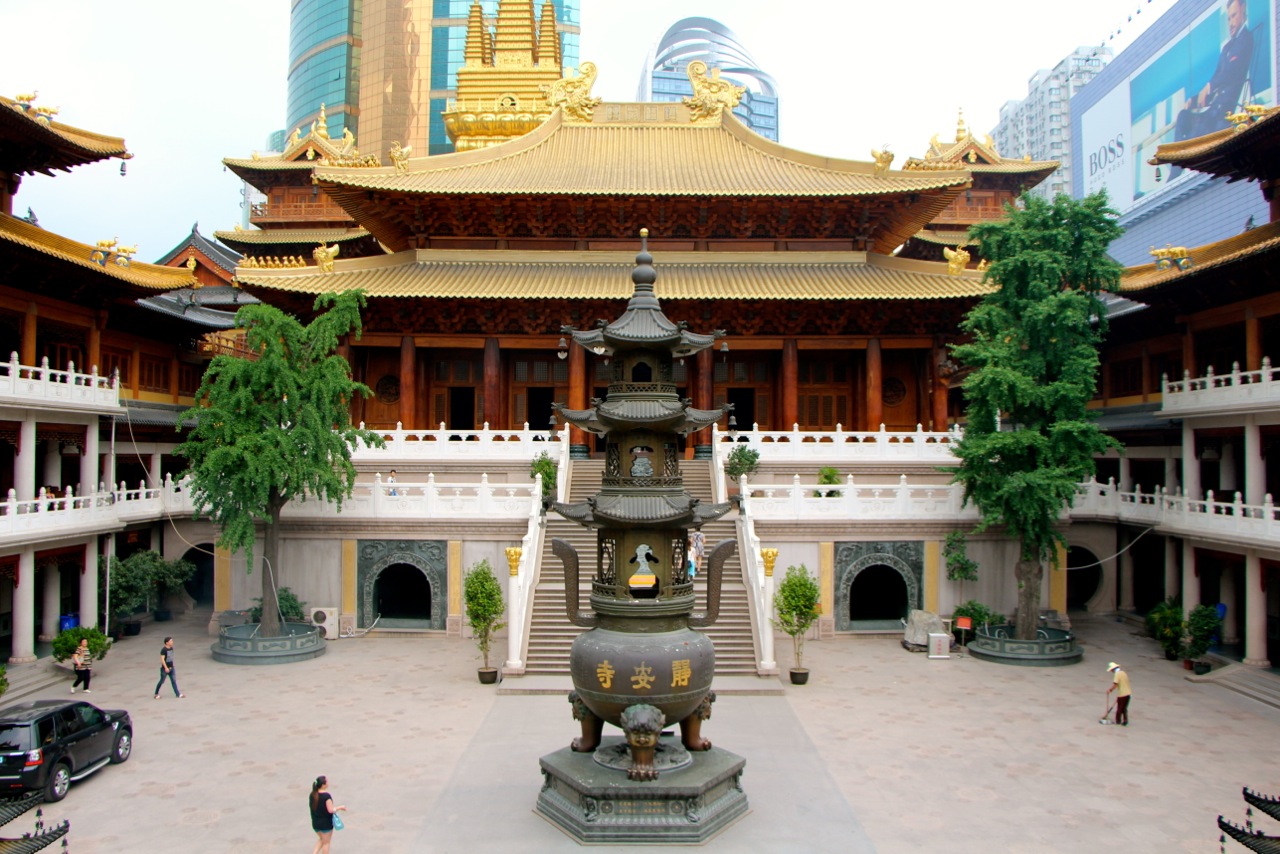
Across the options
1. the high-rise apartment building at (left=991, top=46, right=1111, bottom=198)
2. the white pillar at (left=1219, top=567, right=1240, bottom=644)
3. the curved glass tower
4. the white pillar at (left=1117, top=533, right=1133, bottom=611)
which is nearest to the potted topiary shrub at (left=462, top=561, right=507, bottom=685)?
the white pillar at (left=1219, top=567, right=1240, bottom=644)

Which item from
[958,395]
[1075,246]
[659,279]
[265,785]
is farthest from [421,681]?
[958,395]

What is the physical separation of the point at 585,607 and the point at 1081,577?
16.5 metres

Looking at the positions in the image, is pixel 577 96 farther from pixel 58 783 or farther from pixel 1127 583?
pixel 58 783

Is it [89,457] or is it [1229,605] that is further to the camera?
[89,457]

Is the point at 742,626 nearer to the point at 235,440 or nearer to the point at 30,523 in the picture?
the point at 235,440

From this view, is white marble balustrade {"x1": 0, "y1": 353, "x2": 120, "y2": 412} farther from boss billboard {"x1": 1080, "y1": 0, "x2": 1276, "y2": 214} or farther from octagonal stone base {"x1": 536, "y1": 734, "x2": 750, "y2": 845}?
boss billboard {"x1": 1080, "y1": 0, "x2": 1276, "y2": 214}

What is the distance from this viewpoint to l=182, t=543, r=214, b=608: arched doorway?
29.3 metres

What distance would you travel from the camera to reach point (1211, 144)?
23281 mm

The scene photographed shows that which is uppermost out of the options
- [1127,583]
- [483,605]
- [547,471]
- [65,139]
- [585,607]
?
[65,139]

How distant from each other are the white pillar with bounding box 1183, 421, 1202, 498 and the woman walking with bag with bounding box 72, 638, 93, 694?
2406 centimetres

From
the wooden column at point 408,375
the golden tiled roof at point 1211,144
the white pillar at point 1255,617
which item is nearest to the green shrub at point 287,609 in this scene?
the wooden column at point 408,375

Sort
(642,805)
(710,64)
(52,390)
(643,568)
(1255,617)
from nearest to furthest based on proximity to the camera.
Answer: (642,805) → (643,568) → (1255,617) → (52,390) → (710,64)

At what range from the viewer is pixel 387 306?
1119 inches

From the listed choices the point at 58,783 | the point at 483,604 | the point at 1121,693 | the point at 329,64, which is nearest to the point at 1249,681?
the point at 1121,693
